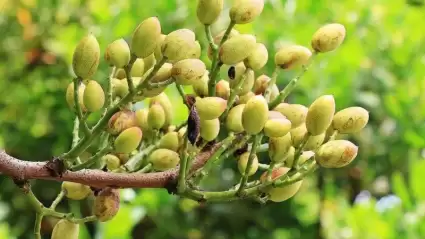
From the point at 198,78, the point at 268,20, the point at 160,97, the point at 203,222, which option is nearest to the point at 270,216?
the point at 203,222

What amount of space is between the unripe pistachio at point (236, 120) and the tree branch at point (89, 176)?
0.26 ft

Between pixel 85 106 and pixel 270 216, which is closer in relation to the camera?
pixel 85 106

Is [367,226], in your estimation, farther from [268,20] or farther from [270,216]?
[268,20]

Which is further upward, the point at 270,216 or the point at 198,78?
the point at 198,78

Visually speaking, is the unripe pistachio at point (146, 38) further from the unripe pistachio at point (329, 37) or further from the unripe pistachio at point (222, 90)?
the unripe pistachio at point (329, 37)

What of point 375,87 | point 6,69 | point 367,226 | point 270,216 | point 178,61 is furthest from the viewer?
point 6,69

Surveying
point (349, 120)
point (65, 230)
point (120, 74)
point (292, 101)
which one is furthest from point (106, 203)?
point (292, 101)

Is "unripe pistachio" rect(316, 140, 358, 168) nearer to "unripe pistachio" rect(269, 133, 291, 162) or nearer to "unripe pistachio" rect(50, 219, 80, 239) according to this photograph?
"unripe pistachio" rect(269, 133, 291, 162)

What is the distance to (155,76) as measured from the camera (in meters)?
0.74

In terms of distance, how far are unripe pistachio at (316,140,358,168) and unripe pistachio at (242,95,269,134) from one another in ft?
0.22

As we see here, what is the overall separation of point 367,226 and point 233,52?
3.39 ft

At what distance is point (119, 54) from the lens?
2.40 feet

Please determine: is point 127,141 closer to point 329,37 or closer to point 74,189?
point 74,189

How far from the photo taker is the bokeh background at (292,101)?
6.39 ft
